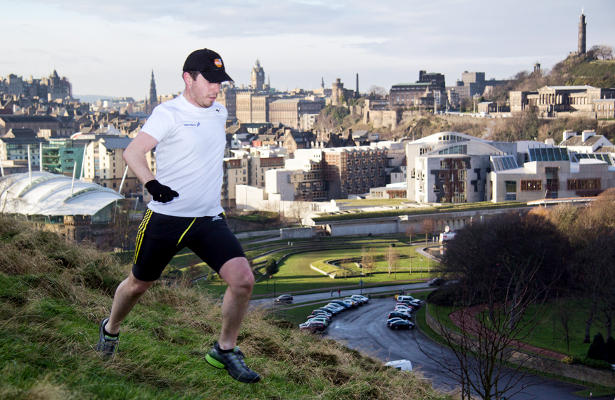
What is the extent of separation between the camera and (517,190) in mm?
64500

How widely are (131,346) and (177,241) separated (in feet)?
3.43

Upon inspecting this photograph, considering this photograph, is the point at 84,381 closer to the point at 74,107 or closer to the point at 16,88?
the point at 74,107

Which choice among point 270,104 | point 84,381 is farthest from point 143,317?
point 270,104

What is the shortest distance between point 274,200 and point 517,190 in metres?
21.1

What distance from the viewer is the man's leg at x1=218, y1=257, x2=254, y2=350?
16.2 feet

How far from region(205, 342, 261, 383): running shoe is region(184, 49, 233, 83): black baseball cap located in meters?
1.81

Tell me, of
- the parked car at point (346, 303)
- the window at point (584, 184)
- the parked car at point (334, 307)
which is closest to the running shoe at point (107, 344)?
the parked car at point (334, 307)

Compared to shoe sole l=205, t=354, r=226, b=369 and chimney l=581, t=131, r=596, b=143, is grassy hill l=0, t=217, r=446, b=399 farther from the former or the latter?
chimney l=581, t=131, r=596, b=143

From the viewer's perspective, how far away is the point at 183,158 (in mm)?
5047

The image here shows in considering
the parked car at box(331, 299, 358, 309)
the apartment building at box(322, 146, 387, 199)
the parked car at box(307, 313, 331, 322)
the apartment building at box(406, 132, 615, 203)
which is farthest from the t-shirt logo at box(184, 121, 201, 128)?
the apartment building at box(322, 146, 387, 199)

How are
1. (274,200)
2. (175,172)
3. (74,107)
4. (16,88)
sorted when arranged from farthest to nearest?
(16,88) → (74,107) → (274,200) → (175,172)

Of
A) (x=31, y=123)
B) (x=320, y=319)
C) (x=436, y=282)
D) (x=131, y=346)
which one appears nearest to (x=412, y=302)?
(x=436, y=282)

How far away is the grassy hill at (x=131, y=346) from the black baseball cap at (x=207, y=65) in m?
1.95

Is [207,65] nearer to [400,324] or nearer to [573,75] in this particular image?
[400,324]
